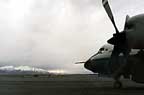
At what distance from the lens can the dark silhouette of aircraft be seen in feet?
108

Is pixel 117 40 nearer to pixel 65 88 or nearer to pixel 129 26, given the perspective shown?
pixel 129 26

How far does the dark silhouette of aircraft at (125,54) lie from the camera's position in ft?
108

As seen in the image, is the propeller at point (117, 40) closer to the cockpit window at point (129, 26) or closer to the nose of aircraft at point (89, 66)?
the cockpit window at point (129, 26)

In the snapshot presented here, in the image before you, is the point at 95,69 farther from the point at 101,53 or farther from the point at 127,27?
the point at 127,27

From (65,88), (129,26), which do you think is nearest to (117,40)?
(129,26)

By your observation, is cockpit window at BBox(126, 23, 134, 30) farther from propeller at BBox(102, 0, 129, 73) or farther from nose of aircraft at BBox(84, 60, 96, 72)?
nose of aircraft at BBox(84, 60, 96, 72)

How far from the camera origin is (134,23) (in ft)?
109

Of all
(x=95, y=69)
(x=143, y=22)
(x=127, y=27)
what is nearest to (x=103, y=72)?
(x=95, y=69)

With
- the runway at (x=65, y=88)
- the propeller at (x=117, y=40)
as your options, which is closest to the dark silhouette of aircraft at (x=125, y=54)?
the propeller at (x=117, y=40)

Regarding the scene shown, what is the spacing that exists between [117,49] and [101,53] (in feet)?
24.3

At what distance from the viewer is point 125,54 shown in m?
37.9

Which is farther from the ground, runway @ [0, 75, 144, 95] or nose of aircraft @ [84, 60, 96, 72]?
nose of aircraft @ [84, 60, 96, 72]

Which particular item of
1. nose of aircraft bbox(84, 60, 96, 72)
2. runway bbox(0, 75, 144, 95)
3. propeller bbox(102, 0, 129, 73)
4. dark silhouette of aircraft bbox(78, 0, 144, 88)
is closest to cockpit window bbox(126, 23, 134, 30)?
dark silhouette of aircraft bbox(78, 0, 144, 88)

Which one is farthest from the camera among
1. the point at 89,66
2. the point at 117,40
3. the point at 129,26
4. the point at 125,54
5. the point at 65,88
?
the point at 89,66
